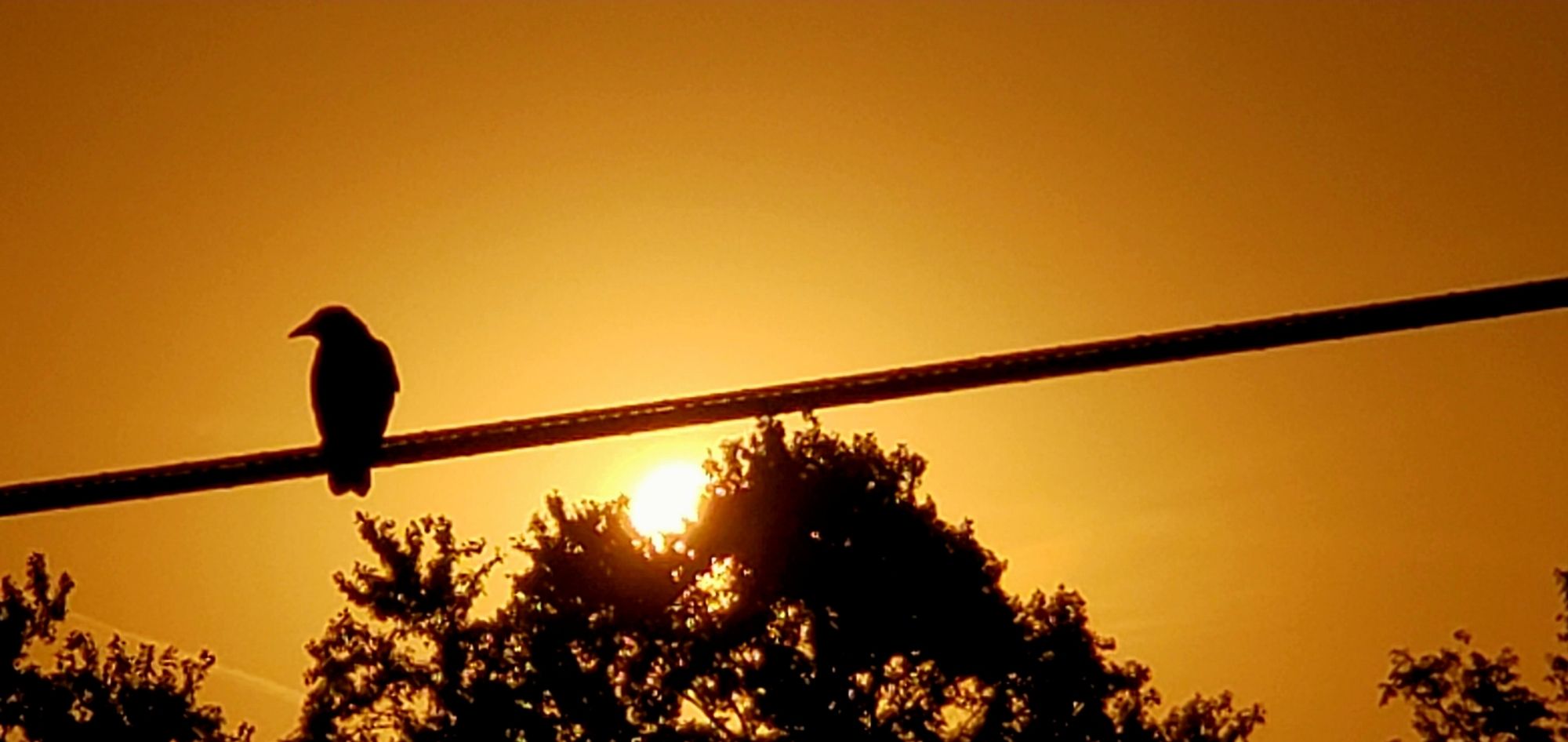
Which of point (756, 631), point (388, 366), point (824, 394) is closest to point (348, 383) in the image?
point (388, 366)

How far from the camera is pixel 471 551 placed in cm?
3956

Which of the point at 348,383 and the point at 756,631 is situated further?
the point at 756,631

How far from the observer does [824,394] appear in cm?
458

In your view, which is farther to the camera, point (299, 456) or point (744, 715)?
point (744, 715)

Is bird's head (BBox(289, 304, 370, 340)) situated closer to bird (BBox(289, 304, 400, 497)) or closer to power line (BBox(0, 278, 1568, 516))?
bird (BBox(289, 304, 400, 497))

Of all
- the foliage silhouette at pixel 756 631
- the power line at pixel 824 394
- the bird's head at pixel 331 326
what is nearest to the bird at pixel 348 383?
the bird's head at pixel 331 326

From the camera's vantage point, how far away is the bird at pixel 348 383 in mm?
7996

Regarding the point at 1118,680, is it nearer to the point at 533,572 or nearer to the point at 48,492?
the point at 533,572

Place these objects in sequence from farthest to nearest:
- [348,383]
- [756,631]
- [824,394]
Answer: [756,631], [348,383], [824,394]

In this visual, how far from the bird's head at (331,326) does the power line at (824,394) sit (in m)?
4.30

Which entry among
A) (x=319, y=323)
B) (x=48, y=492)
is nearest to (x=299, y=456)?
(x=48, y=492)

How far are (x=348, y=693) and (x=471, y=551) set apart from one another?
14.4ft

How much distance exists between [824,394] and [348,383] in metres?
4.87

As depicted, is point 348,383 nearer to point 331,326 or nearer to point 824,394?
point 331,326
